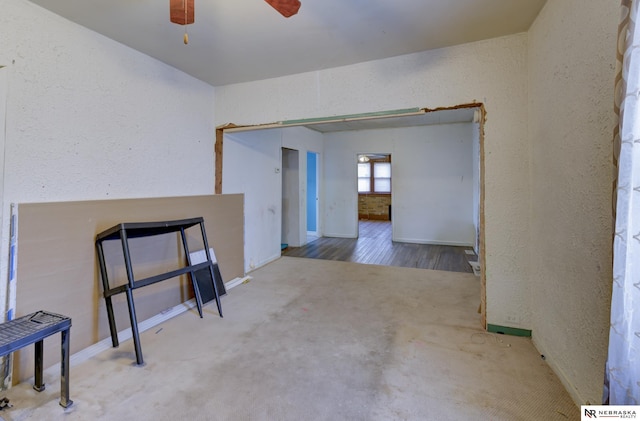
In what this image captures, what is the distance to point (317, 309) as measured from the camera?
111 inches

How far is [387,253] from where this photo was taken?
17.6ft

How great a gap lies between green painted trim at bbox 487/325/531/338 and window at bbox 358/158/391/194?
8.70 meters

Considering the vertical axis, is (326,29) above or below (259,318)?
above

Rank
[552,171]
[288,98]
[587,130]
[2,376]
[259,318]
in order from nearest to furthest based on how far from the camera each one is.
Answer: [587,130] → [2,376] → [552,171] → [259,318] → [288,98]

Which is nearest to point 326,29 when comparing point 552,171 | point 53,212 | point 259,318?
point 552,171

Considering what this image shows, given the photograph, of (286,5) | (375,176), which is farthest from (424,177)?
(286,5)

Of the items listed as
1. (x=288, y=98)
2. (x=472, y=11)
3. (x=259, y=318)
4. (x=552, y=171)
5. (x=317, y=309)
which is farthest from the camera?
(x=288, y=98)

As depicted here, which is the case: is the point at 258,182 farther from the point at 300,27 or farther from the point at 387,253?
the point at 387,253

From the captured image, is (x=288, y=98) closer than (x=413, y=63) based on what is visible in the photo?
No

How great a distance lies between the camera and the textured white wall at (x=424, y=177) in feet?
19.6

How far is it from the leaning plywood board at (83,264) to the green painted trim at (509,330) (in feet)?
8.42

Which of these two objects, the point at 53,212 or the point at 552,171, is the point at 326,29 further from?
the point at 53,212

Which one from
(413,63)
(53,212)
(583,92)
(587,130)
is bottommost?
(53,212)

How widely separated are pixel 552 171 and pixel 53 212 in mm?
3310
